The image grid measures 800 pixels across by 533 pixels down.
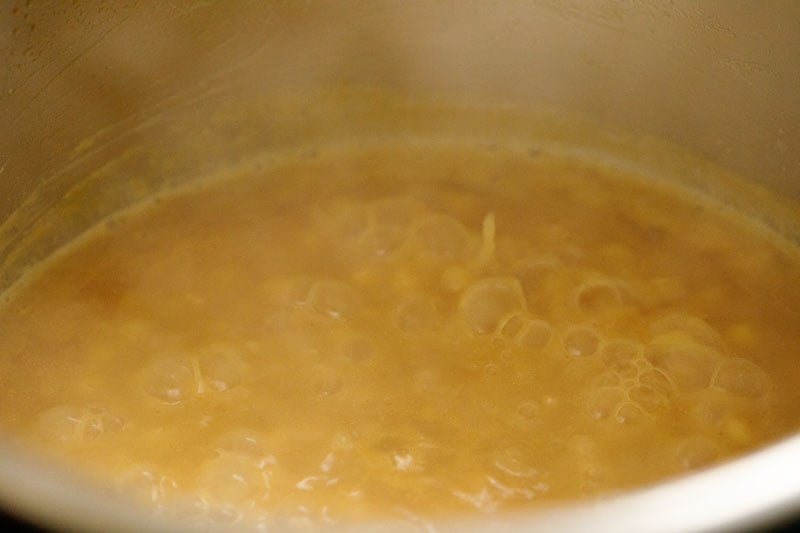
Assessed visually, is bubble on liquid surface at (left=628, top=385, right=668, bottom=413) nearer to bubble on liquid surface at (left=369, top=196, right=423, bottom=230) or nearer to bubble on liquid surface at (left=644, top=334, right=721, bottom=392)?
bubble on liquid surface at (left=644, top=334, right=721, bottom=392)

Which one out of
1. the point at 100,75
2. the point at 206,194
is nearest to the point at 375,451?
the point at 206,194

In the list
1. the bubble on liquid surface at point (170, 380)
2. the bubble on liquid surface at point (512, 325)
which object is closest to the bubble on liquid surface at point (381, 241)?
the bubble on liquid surface at point (512, 325)

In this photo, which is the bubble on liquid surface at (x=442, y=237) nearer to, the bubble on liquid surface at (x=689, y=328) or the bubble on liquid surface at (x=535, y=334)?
the bubble on liquid surface at (x=535, y=334)

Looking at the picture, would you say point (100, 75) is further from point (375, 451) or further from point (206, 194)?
point (375, 451)

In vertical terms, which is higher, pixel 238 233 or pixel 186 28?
pixel 186 28

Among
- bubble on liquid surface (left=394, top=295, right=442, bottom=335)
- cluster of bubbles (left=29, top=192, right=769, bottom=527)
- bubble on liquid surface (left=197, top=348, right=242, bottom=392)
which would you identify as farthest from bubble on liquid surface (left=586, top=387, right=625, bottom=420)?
bubble on liquid surface (left=197, top=348, right=242, bottom=392)

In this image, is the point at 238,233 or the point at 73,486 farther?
the point at 238,233

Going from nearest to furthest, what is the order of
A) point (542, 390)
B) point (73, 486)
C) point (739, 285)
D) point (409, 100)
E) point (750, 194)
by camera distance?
point (73, 486) → point (542, 390) → point (739, 285) → point (750, 194) → point (409, 100)
